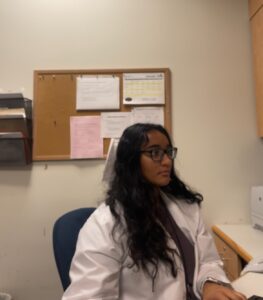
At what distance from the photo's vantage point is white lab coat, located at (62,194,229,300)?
1.02 m

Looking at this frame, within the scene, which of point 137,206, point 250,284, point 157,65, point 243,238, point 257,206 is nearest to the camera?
point 250,284

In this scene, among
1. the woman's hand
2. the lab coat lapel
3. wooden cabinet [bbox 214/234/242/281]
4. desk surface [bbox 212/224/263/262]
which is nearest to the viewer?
the woman's hand

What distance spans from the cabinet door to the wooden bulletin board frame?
59cm

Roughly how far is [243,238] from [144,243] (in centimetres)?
82

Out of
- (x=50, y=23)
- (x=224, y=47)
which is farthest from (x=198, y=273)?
(x=50, y=23)

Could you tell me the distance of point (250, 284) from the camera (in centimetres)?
108

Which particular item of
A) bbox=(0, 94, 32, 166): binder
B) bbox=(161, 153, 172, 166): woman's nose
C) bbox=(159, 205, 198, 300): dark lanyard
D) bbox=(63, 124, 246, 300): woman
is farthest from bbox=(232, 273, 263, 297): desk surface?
bbox=(0, 94, 32, 166): binder

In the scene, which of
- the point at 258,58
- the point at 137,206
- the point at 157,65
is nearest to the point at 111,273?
the point at 137,206

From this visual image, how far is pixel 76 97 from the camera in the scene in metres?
1.99

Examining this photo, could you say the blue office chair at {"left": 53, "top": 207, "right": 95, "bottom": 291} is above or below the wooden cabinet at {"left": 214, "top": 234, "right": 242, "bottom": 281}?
above

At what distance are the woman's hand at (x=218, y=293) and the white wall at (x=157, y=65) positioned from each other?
0.96 metres

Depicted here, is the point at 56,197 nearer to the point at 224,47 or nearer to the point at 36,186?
the point at 36,186

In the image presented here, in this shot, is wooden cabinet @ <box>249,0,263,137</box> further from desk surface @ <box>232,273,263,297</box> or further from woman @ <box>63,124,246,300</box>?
desk surface @ <box>232,273,263,297</box>

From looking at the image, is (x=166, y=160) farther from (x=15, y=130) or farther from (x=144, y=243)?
(x=15, y=130)
